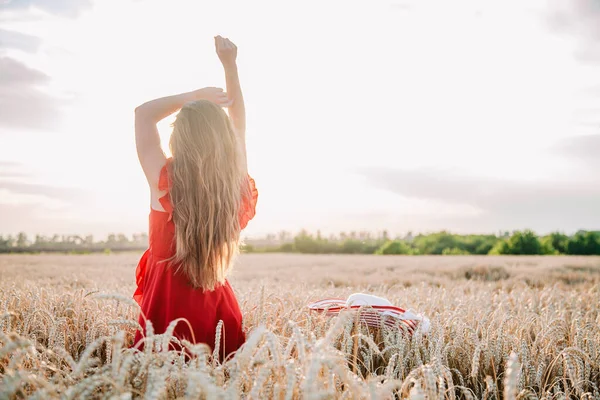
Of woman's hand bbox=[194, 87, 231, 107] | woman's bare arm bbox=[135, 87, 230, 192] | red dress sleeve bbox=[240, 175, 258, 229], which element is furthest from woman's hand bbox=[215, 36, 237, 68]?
red dress sleeve bbox=[240, 175, 258, 229]

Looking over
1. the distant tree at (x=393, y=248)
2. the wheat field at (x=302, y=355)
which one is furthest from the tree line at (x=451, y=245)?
the wheat field at (x=302, y=355)

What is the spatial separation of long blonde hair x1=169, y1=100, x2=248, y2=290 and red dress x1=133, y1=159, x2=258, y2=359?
104 millimetres

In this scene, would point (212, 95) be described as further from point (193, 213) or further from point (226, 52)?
point (193, 213)

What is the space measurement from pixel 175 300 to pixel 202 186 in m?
0.81

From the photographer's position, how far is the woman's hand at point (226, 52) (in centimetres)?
388

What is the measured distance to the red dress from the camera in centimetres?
337

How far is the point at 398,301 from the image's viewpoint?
16.8ft

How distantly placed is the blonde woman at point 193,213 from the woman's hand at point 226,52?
0.39 metres

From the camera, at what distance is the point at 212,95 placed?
3584 mm

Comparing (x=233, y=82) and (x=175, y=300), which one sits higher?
(x=233, y=82)

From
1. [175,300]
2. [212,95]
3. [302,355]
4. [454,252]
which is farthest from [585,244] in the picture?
[302,355]

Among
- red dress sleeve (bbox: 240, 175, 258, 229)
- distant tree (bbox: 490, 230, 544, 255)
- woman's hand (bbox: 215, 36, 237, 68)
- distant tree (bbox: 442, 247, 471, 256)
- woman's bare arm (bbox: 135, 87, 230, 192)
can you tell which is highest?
woman's hand (bbox: 215, 36, 237, 68)

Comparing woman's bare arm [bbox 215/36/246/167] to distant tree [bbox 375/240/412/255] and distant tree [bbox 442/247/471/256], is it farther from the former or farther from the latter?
distant tree [bbox 375/240/412/255]

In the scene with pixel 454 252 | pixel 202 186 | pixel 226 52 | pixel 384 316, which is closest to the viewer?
pixel 202 186
